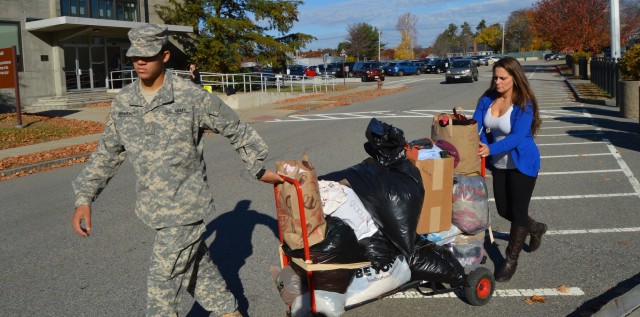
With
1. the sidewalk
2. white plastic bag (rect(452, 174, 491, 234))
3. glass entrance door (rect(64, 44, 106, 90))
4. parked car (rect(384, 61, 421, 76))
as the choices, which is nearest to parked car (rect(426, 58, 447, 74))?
parked car (rect(384, 61, 421, 76))

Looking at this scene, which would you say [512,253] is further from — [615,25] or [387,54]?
[387,54]

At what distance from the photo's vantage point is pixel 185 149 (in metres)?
3.43

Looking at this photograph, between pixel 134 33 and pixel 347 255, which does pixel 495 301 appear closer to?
pixel 347 255

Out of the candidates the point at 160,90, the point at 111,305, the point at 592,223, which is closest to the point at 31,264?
the point at 111,305

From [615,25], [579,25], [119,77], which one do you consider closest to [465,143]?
[615,25]

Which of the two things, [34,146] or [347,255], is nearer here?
[347,255]

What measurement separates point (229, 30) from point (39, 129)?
55.0 feet

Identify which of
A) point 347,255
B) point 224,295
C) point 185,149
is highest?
point 185,149

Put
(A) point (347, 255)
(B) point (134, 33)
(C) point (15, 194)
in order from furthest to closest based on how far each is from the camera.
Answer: (C) point (15, 194) < (A) point (347, 255) < (B) point (134, 33)

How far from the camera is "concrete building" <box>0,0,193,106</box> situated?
24.7m

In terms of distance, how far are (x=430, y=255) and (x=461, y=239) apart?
50 centimetres

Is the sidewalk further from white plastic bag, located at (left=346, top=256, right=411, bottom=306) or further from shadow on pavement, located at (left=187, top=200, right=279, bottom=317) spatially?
→ white plastic bag, located at (left=346, top=256, right=411, bottom=306)

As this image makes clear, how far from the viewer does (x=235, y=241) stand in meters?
6.02

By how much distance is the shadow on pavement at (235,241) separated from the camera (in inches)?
186
